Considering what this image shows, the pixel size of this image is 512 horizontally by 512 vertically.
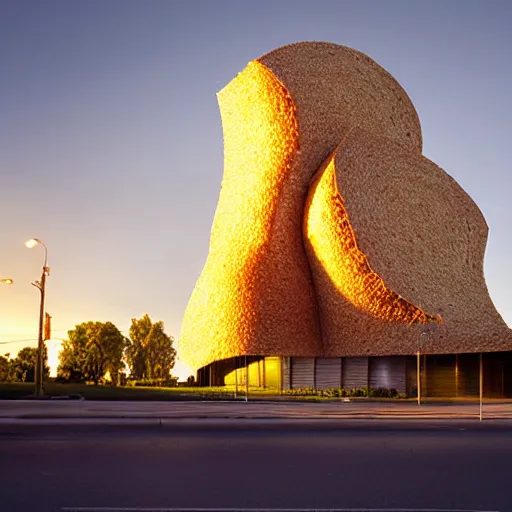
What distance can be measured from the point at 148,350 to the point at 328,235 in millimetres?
48425

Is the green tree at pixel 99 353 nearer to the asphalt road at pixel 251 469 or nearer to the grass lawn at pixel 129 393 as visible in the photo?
the grass lawn at pixel 129 393

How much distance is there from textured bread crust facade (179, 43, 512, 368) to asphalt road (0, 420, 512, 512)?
3254 centimetres

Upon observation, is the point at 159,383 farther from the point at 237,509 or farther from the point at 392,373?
the point at 237,509

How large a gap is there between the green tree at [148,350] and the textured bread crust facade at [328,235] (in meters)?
37.1

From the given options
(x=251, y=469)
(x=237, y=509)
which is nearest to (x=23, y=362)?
(x=251, y=469)

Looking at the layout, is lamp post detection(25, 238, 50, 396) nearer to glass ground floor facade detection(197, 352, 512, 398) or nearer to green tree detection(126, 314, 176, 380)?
glass ground floor facade detection(197, 352, 512, 398)

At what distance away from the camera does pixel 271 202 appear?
58250 mm

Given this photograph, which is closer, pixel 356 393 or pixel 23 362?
pixel 356 393

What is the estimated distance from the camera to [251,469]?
1248 centimetres

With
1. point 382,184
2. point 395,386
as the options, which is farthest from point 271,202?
point 395,386

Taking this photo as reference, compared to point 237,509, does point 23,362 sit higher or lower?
Answer: higher

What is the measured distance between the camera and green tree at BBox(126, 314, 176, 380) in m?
97.6

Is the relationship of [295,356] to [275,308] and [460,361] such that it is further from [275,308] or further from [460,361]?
[460,361]

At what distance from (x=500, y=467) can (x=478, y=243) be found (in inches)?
1928
